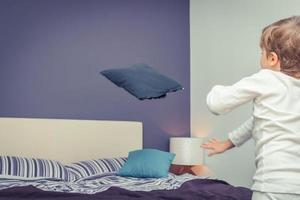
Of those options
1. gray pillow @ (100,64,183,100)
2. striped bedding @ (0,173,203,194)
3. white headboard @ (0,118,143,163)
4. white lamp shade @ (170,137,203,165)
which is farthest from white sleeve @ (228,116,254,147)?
white lamp shade @ (170,137,203,165)

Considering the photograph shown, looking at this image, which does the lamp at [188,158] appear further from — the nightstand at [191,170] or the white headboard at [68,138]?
the white headboard at [68,138]

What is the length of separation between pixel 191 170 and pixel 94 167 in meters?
1.14

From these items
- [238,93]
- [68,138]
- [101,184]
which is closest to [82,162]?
[68,138]

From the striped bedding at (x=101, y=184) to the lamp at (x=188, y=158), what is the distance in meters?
0.82

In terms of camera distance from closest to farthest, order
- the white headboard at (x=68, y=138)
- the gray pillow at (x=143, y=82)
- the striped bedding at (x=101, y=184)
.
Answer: the gray pillow at (x=143, y=82) < the striped bedding at (x=101, y=184) < the white headboard at (x=68, y=138)

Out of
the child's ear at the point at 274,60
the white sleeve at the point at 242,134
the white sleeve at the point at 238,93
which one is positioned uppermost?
the child's ear at the point at 274,60

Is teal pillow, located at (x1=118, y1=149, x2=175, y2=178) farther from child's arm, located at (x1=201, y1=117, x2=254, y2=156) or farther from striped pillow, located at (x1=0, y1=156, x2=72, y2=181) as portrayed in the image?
child's arm, located at (x1=201, y1=117, x2=254, y2=156)

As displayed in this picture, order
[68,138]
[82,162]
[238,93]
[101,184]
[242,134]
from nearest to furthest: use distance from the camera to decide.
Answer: [238,93], [242,134], [101,184], [82,162], [68,138]

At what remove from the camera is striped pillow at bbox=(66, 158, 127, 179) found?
3.52m

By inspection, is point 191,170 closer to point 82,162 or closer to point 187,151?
point 187,151

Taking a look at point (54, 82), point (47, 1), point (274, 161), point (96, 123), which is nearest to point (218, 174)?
point (96, 123)

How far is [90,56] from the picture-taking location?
14.1 feet

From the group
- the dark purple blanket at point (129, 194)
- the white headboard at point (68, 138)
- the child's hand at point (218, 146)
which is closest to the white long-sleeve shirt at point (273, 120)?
the child's hand at point (218, 146)

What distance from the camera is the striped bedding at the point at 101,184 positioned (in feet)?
9.13
